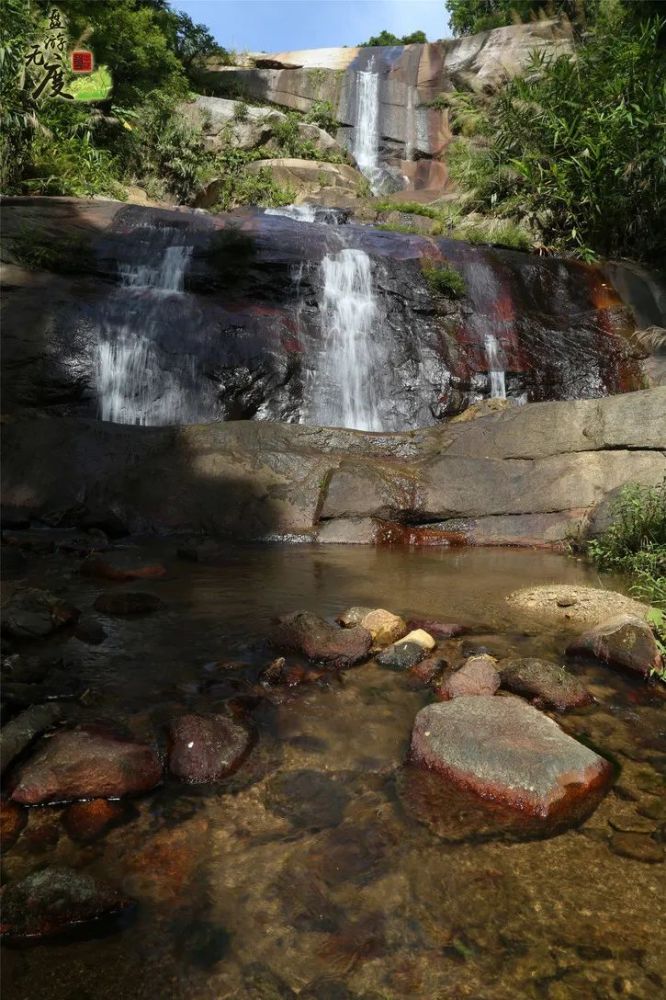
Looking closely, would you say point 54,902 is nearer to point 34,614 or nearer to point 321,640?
point 321,640

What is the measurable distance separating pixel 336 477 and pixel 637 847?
208 inches

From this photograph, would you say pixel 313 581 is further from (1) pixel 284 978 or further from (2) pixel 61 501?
(1) pixel 284 978

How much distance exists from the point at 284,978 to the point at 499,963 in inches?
18.7

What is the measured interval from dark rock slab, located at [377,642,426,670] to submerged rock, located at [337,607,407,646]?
7.7 inches

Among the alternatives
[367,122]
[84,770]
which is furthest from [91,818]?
[367,122]

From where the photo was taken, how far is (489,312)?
35.7 feet

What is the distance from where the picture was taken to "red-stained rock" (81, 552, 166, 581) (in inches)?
191

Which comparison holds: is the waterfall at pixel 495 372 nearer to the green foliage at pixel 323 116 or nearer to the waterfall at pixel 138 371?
the waterfall at pixel 138 371

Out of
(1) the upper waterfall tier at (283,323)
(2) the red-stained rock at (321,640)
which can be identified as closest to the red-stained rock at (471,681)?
(2) the red-stained rock at (321,640)

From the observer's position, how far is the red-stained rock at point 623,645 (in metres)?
3.19

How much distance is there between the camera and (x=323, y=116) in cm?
2272

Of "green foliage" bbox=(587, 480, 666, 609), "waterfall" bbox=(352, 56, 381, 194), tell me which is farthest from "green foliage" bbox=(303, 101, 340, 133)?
"green foliage" bbox=(587, 480, 666, 609)

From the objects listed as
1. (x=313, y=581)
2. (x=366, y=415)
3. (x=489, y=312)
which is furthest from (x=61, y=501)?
(x=489, y=312)

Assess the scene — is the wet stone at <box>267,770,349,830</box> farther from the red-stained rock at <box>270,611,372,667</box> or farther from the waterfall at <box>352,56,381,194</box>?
the waterfall at <box>352,56,381,194</box>
